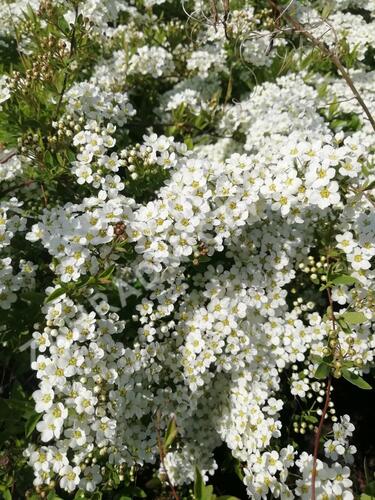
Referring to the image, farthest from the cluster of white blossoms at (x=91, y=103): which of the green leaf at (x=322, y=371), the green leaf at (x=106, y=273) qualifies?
the green leaf at (x=322, y=371)

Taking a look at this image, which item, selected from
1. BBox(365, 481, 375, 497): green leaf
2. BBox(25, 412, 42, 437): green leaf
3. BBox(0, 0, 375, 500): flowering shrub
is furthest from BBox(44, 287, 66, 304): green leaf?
BBox(365, 481, 375, 497): green leaf

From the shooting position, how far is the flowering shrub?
7.71 feet

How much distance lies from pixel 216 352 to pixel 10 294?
4.00 feet

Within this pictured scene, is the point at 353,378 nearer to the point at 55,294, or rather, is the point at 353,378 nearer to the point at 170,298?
the point at 170,298

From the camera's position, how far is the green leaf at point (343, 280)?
98.6 inches

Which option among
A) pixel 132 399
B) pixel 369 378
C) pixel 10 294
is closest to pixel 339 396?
pixel 369 378

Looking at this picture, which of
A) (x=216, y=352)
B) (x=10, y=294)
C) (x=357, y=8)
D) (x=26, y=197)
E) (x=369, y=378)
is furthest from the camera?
(x=357, y=8)

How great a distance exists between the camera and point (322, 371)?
8.08 ft

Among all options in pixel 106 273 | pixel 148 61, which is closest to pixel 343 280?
pixel 106 273

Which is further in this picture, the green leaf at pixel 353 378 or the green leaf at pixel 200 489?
the green leaf at pixel 353 378

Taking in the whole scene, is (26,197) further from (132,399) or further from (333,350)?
(333,350)

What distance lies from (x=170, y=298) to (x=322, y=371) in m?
0.95

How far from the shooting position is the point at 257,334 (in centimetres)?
279

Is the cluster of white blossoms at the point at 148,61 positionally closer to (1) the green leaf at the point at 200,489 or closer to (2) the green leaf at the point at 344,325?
(2) the green leaf at the point at 344,325
